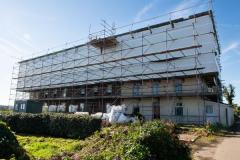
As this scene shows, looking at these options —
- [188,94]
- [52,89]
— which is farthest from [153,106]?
[52,89]

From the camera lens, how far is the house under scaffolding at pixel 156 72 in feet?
78.6

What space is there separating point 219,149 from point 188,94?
42.1 feet

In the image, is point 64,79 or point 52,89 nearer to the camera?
point 64,79

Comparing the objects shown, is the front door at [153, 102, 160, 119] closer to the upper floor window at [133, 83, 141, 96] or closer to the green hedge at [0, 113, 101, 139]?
the upper floor window at [133, 83, 141, 96]

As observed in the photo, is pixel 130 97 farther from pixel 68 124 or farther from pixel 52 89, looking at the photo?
pixel 52 89

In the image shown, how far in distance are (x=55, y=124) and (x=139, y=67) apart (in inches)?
556

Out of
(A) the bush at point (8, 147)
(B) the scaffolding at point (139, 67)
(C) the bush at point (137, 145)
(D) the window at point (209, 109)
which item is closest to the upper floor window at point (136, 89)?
(B) the scaffolding at point (139, 67)

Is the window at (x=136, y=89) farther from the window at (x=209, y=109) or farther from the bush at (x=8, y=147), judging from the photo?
the bush at (x=8, y=147)

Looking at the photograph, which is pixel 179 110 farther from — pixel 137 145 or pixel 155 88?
pixel 137 145

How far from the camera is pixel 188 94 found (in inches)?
932

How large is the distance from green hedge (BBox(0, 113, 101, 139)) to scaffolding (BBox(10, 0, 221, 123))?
1198 cm

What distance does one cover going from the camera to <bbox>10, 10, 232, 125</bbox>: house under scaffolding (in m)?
24.0

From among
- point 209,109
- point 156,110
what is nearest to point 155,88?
point 156,110

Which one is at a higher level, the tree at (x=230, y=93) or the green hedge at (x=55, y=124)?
the tree at (x=230, y=93)
